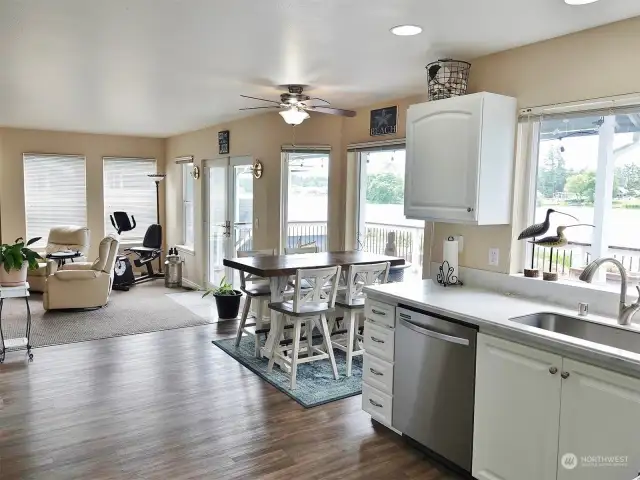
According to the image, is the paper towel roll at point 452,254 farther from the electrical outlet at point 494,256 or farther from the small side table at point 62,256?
the small side table at point 62,256

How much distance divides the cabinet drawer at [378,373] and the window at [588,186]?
112cm

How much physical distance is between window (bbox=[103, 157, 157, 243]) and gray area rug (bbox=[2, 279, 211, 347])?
207 cm

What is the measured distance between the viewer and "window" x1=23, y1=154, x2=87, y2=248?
8094 millimetres

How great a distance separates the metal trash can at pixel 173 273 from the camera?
816cm

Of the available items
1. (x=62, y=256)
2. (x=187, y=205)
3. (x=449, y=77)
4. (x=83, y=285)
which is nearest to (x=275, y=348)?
(x=449, y=77)

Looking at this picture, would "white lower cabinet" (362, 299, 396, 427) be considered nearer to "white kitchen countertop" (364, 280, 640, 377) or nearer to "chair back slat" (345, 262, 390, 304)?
"white kitchen countertop" (364, 280, 640, 377)

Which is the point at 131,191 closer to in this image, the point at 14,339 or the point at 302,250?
the point at 14,339

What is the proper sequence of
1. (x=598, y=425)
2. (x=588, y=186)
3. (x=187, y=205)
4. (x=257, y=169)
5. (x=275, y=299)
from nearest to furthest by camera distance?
(x=598, y=425), (x=588, y=186), (x=275, y=299), (x=257, y=169), (x=187, y=205)

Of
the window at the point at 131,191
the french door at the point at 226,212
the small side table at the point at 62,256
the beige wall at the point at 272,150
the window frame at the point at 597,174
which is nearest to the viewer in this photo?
Answer: the window frame at the point at 597,174

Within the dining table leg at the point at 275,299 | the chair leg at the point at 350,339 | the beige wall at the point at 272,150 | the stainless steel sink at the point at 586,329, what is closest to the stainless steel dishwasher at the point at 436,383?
the stainless steel sink at the point at 586,329

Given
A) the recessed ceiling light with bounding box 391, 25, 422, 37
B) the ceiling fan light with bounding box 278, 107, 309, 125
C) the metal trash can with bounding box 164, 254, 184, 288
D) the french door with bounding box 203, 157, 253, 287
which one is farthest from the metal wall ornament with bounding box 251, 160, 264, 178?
the recessed ceiling light with bounding box 391, 25, 422, 37

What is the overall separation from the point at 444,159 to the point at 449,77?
542mm

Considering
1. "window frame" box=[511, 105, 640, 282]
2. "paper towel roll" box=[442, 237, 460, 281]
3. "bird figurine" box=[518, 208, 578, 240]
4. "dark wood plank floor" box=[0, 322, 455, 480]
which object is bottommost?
"dark wood plank floor" box=[0, 322, 455, 480]

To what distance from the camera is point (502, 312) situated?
2.68 m
